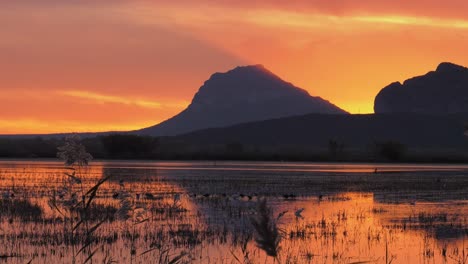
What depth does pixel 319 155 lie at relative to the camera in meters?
126

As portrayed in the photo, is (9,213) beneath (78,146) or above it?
beneath

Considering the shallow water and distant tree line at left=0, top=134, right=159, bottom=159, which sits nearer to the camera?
the shallow water

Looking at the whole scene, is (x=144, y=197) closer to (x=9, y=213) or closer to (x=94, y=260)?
(x=9, y=213)

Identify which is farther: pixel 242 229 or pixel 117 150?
pixel 117 150

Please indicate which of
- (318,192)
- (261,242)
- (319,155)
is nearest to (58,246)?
(261,242)

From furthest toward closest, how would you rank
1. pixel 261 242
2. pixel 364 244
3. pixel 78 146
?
pixel 364 244 < pixel 78 146 < pixel 261 242

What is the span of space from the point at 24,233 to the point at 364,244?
29.2ft

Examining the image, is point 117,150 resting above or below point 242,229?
above

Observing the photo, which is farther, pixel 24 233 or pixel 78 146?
pixel 24 233

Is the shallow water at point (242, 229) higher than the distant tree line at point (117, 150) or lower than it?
lower

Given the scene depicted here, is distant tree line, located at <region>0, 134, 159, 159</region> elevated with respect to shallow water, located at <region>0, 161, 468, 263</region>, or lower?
elevated

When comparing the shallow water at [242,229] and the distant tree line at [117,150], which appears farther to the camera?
the distant tree line at [117,150]

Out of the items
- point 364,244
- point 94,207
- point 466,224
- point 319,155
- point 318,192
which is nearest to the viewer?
point 364,244

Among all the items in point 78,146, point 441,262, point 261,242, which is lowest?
point 441,262
